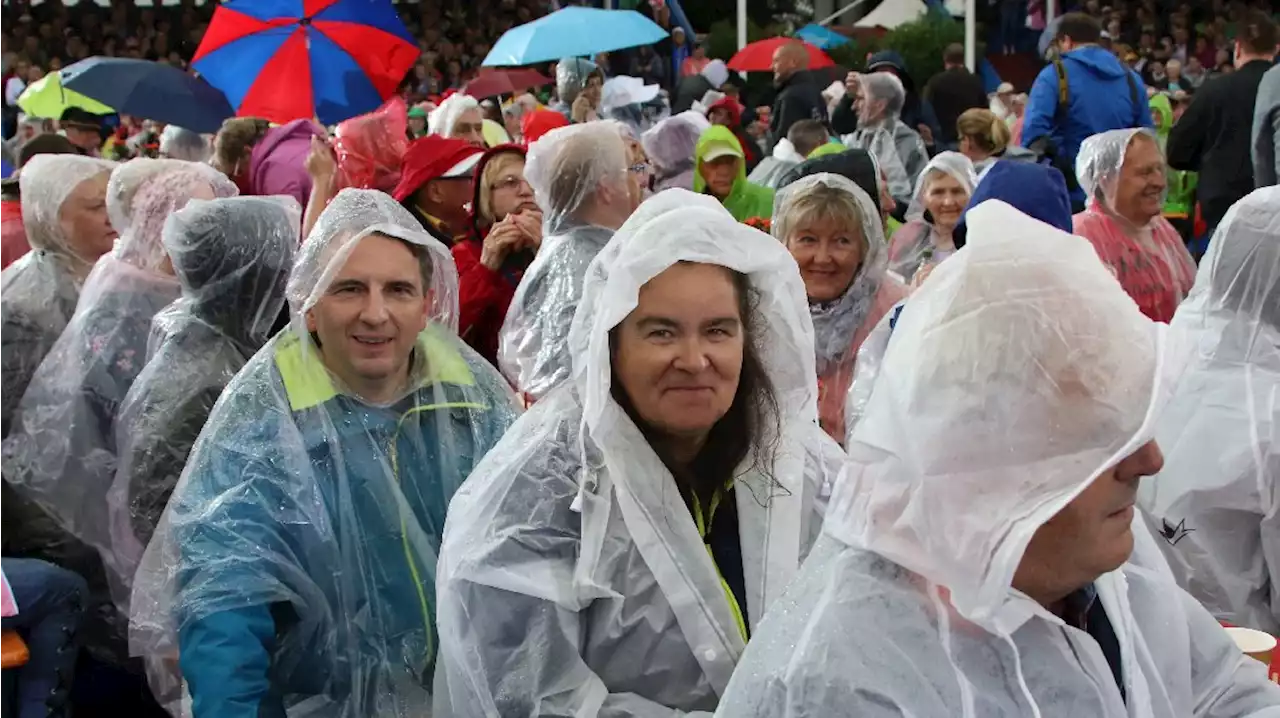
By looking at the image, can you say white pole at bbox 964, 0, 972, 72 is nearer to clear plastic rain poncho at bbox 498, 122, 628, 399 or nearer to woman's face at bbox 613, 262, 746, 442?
clear plastic rain poncho at bbox 498, 122, 628, 399

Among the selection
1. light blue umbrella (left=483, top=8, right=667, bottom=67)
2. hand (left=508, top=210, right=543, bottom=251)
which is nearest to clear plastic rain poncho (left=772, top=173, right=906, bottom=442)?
hand (left=508, top=210, right=543, bottom=251)

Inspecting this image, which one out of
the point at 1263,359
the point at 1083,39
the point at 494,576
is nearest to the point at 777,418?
Answer: the point at 494,576

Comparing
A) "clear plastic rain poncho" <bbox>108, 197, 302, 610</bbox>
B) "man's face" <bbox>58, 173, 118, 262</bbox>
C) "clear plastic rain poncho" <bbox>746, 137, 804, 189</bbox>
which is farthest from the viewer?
"clear plastic rain poncho" <bbox>746, 137, 804, 189</bbox>

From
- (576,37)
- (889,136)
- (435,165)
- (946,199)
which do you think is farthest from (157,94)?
(946,199)

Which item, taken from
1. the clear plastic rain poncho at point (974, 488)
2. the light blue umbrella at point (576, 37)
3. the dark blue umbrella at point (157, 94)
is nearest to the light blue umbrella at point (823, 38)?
the light blue umbrella at point (576, 37)

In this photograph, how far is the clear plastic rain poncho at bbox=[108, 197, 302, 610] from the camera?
3.44m

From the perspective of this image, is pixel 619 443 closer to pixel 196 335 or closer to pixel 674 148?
pixel 196 335

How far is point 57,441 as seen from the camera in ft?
14.0

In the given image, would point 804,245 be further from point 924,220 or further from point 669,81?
point 669,81

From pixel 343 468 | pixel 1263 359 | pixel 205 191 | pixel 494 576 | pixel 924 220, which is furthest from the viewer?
pixel 924 220

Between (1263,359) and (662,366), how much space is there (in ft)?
5.85

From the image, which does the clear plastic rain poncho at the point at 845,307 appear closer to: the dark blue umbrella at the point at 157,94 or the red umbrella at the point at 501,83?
the dark blue umbrella at the point at 157,94

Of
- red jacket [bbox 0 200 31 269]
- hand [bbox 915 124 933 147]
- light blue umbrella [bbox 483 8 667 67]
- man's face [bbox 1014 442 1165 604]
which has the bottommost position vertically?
hand [bbox 915 124 933 147]

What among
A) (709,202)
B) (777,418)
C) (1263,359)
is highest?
(709,202)
